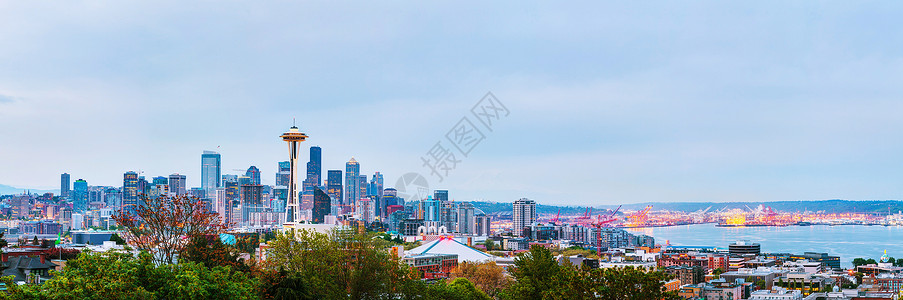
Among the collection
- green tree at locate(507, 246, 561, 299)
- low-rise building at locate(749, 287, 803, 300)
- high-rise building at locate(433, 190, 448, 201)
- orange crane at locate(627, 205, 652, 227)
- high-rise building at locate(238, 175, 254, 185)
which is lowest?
low-rise building at locate(749, 287, 803, 300)

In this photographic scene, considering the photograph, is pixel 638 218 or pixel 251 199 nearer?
pixel 251 199

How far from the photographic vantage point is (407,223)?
98.6 metres

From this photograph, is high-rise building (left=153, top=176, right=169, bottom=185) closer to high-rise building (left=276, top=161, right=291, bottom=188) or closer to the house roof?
high-rise building (left=276, top=161, right=291, bottom=188)

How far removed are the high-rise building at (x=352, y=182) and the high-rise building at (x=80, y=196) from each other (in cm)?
3881

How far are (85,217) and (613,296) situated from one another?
11420cm

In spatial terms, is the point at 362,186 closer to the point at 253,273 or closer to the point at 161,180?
the point at 161,180

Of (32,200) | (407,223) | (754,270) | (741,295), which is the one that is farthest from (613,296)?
(32,200)

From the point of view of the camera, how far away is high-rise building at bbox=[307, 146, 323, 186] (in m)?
142

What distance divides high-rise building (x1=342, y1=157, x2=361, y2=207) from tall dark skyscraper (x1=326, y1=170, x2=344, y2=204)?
8.88 ft

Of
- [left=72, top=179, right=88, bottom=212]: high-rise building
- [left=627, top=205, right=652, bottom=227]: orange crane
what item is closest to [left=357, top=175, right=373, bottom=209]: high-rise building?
[left=72, top=179, right=88, bottom=212]: high-rise building

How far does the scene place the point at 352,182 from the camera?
14875 cm

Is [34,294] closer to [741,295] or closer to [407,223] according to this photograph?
[741,295]

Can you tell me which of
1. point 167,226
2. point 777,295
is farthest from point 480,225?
point 167,226

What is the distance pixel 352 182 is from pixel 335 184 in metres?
8.55
